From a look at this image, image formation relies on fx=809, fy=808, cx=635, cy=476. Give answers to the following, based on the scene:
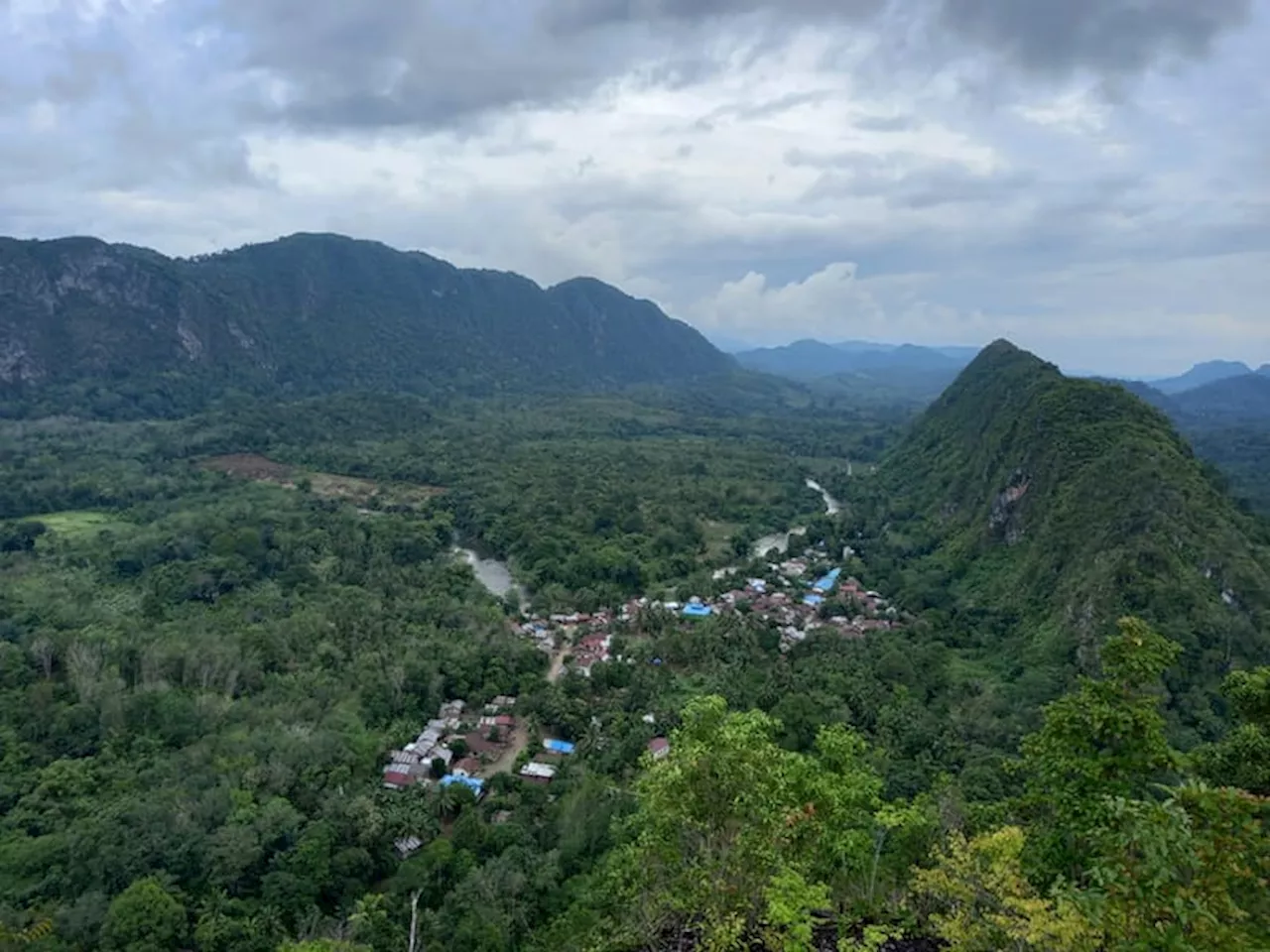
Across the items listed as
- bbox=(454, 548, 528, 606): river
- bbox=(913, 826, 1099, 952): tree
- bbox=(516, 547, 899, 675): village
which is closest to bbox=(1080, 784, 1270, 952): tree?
bbox=(913, 826, 1099, 952): tree

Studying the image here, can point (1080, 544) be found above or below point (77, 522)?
above

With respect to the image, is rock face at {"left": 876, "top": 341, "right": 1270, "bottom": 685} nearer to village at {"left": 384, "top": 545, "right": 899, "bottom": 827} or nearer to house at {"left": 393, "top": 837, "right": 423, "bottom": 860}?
village at {"left": 384, "top": 545, "right": 899, "bottom": 827}

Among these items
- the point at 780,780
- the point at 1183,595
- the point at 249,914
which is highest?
the point at 780,780

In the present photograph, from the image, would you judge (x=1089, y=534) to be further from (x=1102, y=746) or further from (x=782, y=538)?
(x=1102, y=746)

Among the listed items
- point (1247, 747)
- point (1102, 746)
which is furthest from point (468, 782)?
point (1247, 747)

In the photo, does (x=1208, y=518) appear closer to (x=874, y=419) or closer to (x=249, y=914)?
(x=249, y=914)

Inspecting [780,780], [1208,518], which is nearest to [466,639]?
[780,780]
